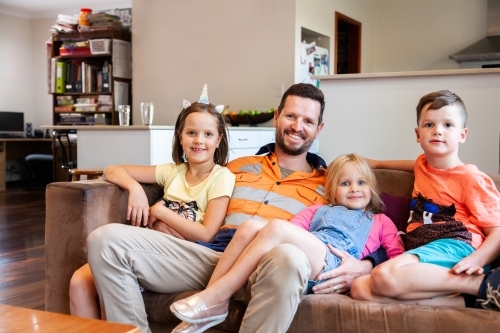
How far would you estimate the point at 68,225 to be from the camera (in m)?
2.03

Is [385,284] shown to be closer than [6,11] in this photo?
Yes

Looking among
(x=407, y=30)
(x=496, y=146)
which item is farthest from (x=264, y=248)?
(x=407, y=30)

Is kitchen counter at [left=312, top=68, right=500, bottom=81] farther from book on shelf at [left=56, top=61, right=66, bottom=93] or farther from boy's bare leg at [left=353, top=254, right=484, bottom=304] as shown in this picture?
book on shelf at [left=56, top=61, right=66, bottom=93]

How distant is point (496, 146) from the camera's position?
3.44 metres

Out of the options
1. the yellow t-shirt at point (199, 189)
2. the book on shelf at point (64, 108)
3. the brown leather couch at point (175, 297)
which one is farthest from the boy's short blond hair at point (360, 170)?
the book on shelf at point (64, 108)

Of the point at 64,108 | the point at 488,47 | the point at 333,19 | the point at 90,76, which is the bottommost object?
the point at 64,108

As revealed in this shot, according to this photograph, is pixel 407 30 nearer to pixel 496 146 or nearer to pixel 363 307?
→ pixel 496 146

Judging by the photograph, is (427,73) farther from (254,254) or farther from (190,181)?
(254,254)

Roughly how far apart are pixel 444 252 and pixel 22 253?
3.36 m

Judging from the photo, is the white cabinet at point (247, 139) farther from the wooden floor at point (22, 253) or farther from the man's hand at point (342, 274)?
the man's hand at point (342, 274)

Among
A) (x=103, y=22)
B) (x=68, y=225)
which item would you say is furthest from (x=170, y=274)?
(x=103, y=22)

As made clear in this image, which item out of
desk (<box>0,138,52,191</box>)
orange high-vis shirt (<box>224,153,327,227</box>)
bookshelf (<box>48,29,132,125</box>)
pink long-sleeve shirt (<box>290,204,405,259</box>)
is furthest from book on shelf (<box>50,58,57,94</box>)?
pink long-sleeve shirt (<box>290,204,405,259</box>)

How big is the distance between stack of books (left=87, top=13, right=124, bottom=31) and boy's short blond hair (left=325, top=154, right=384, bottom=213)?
5.29m

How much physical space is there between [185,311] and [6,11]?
Answer: 29.5 ft
